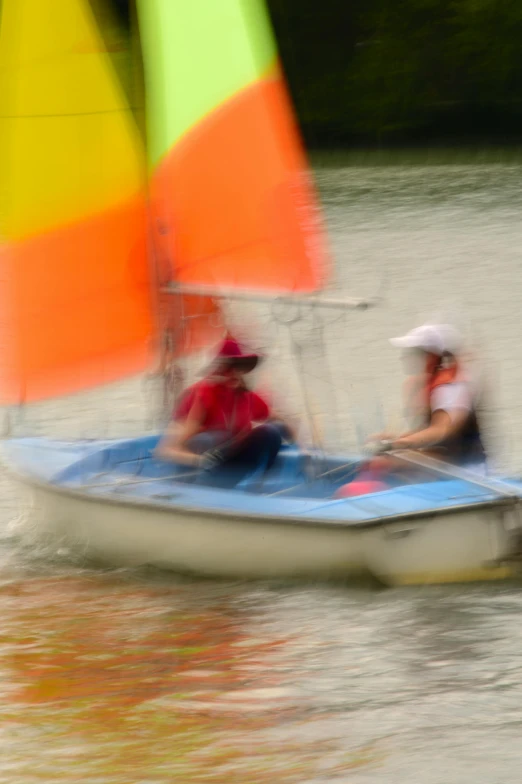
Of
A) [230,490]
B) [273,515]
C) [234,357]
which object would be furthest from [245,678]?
[234,357]

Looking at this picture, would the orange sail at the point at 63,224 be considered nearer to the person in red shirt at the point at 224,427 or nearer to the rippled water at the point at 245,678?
the person in red shirt at the point at 224,427

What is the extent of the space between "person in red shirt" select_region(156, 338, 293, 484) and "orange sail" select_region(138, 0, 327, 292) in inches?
20.9

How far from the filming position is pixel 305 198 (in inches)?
300

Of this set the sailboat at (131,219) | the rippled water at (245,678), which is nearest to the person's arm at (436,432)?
the sailboat at (131,219)

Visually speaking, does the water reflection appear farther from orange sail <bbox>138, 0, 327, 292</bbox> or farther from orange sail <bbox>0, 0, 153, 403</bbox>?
orange sail <bbox>138, 0, 327, 292</bbox>

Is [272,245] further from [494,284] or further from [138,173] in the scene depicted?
[494,284]

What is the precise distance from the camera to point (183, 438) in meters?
6.95

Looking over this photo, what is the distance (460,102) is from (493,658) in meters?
26.9

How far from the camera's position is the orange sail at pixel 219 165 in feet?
24.0

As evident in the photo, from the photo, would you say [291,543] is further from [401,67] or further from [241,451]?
[401,67]

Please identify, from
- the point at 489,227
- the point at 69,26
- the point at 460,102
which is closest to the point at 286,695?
the point at 69,26

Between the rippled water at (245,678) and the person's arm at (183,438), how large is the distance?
56cm

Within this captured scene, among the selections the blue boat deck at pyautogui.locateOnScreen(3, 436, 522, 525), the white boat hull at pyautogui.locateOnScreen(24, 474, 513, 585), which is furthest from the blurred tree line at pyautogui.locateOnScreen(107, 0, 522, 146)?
the white boat hull at pyautogui.locateOnScreen(24, 474, 513, 585)

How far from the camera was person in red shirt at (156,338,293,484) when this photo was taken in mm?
6895
